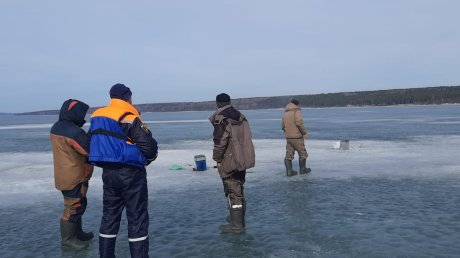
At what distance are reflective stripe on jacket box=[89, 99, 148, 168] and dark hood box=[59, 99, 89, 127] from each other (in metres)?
1.31

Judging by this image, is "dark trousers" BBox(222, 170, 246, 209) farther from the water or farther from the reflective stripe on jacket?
the reflective stripe on jacket

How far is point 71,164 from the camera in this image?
6.05 metres

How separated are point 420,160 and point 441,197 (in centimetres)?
578

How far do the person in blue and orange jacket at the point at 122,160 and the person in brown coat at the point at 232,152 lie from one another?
6.02 feet

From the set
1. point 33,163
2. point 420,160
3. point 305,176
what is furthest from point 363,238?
point 33,163

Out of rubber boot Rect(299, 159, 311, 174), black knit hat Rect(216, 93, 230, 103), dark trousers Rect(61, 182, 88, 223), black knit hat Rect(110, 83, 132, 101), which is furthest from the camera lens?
rubber boot Rect(299, 159, 311, 174)

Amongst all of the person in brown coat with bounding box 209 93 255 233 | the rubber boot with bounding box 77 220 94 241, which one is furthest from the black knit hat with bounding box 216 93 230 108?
the rubber boot with bounding box 77 220 94 241

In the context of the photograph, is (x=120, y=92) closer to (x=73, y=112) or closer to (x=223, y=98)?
(x=73, y=112)

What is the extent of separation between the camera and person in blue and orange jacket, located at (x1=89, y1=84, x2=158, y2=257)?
487 cm

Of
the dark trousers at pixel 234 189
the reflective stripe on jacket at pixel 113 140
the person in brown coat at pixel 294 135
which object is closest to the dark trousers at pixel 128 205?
the reflective stripe on jacket at pixel 113 140

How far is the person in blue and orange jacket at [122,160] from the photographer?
4.87 meters

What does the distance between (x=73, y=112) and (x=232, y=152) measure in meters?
2.43

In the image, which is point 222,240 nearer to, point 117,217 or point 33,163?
point 117,217

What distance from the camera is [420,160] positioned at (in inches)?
556
